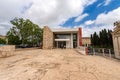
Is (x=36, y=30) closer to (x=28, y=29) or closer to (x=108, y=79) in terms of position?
(x=28, y=29)

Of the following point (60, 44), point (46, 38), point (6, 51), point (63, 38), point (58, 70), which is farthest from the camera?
point (60, 44)

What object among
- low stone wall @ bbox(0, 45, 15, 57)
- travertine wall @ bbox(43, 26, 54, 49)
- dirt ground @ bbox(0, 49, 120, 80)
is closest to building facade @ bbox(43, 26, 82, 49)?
travertine wall @ bbox(43, 26, 54, 49)

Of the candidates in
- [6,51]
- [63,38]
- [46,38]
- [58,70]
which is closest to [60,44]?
[63,38]

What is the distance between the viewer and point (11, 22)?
31188 mm

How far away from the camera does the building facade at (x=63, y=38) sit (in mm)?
26594

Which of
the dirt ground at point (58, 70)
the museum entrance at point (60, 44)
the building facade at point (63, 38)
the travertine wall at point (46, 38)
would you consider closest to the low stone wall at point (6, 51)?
the dirt ground at point (58, 70)

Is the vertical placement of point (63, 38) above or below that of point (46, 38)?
above

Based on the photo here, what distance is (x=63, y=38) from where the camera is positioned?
104 feet

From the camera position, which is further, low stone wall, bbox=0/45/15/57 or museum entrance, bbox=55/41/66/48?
museum entrance, bbox=55/41/66/48

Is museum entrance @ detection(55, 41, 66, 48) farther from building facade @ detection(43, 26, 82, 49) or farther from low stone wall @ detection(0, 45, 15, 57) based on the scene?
low stone wall @ detection(0, 45, 15, 57)

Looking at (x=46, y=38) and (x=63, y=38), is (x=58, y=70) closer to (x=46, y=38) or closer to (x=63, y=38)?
(x=46, y=38)

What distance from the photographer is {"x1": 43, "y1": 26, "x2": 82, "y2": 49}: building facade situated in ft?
87.2

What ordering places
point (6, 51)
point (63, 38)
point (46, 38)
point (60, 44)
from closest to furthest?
point (6, 51) → point (46, 38) → point (63, 38) → point (60, 44)

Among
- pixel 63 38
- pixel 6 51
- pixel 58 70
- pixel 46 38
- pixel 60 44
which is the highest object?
pixel 63 38
